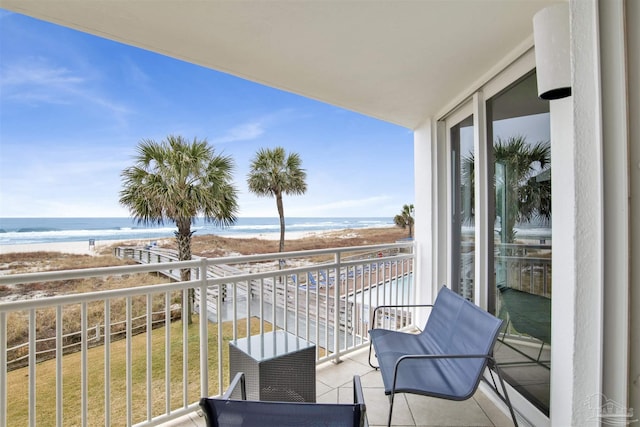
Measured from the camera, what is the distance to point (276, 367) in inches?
70.7

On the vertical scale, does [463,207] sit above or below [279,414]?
above

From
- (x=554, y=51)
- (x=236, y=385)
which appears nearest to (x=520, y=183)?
(x=554, y=51)

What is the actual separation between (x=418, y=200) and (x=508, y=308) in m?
1.73

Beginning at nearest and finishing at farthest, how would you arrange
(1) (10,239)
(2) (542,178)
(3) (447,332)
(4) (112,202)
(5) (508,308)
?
(2) (542,178) < (5) (508,308) < (3) (447,332) < (1) (10,239) < (4) (112,202)

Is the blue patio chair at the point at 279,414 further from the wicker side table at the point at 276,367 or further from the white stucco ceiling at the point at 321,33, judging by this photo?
the white stucco ceiling at the point at 321,33

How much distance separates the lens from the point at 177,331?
26.9 feet

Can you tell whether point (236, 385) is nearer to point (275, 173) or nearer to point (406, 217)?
point (275, 173)

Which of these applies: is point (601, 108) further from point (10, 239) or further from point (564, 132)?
point (10, 239)

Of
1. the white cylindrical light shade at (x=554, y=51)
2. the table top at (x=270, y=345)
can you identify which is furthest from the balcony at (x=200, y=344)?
the white cylindrical light shade at (x=554, y=51)

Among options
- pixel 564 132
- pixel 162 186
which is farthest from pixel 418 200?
pixel 162 186

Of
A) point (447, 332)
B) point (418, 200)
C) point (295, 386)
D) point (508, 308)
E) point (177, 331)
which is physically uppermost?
point (418, 200)

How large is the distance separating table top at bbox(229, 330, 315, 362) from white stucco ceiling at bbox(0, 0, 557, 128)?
1.93m

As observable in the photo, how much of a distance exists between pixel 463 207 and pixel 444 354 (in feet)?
4.51

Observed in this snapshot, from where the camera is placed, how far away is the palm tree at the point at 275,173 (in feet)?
41.4
